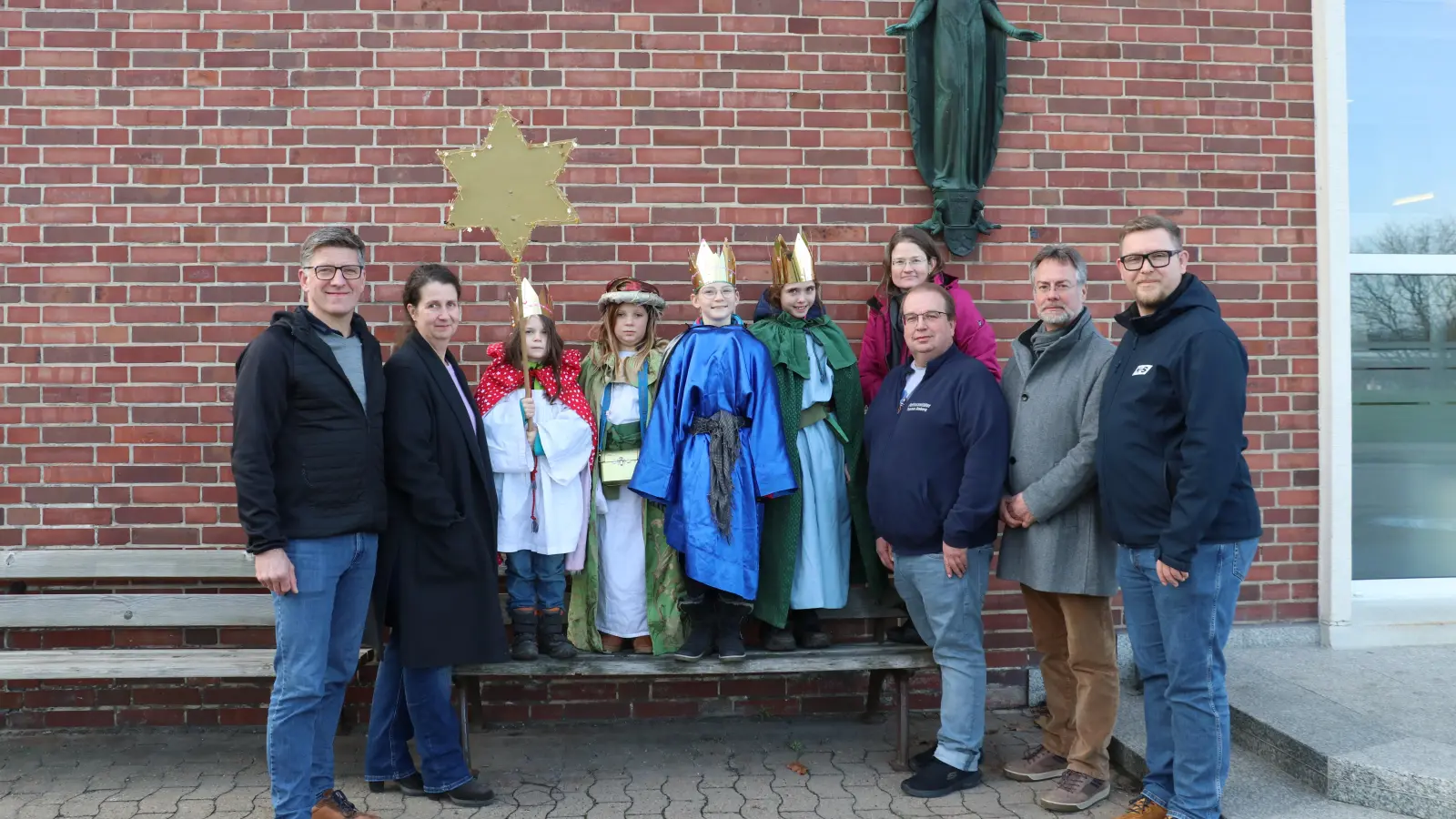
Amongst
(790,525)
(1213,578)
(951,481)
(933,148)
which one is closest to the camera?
(1213,578)

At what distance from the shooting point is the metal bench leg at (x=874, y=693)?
4750mm

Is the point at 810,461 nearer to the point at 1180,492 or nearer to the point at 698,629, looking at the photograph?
the point at 698,629

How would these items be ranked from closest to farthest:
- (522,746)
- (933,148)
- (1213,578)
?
(1213,578) → (522,746) → (933,148)

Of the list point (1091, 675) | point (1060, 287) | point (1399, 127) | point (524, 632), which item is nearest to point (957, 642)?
point (1091, 675)

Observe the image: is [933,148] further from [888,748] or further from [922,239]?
[888,748]

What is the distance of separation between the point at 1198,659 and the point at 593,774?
2277mm

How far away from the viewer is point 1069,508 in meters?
3.75

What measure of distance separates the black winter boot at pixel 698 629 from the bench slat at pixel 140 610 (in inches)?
68.8

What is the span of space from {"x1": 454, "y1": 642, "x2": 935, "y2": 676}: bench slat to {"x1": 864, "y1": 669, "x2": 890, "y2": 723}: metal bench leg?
55 cm

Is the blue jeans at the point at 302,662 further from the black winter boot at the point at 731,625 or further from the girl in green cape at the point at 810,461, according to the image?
the girl in green cape at the point at 810,461

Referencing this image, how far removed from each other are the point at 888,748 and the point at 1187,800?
136cm

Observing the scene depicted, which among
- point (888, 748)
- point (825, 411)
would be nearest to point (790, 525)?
point (825, 411)

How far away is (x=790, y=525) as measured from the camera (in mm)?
4215

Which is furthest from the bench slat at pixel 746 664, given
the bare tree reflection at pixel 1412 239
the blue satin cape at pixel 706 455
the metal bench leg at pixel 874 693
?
the bare tree reflection at pixel 1412 239
